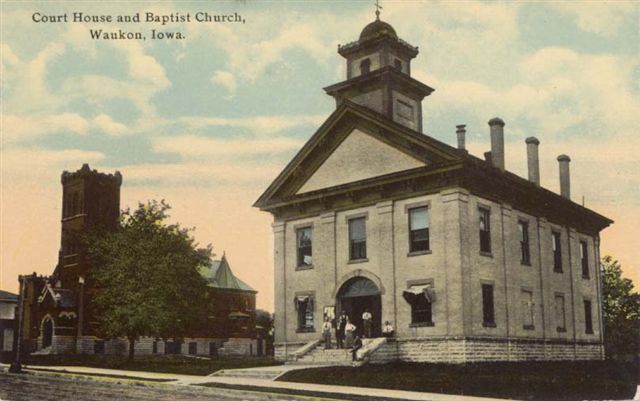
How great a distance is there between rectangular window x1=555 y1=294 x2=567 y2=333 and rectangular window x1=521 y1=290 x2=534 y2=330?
2875 mm

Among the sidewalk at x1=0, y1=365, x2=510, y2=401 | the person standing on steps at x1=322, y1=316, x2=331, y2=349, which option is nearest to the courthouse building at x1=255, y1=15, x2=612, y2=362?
the person standing on steps at x1=322, y1=316, x2=331, y2=349

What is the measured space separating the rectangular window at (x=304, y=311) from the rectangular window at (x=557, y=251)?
12.0 m

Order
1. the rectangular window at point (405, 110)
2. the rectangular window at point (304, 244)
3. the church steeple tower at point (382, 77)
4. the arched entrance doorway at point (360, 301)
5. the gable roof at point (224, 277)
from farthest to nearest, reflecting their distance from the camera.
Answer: the gable roof at point (224, 277) → the rectangular window at point (405, 110) → the church steeple tower at point (382, 77) → the rectangular window at point (304, 244) → the arched entrance doorway at point (360, 301)

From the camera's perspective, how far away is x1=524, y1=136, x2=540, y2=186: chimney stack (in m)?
36.7

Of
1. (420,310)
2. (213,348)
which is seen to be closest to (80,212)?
(213,348)

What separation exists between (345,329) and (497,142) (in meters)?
10.9

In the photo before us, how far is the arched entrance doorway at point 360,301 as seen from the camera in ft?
104

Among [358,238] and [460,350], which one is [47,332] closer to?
[358,238]

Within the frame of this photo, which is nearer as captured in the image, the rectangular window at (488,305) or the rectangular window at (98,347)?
the rectangular window at (488,305)

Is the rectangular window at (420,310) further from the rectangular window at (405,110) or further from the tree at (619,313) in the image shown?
the tree at (619,313)

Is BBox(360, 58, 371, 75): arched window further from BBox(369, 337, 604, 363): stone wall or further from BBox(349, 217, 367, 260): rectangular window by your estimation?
BBox(369, 337, 604, 363): stone wall

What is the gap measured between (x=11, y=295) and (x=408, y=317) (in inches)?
1862

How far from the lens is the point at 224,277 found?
7975 centimetres

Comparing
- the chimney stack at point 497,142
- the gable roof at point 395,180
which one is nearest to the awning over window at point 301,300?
the gable roof at point 395,180
